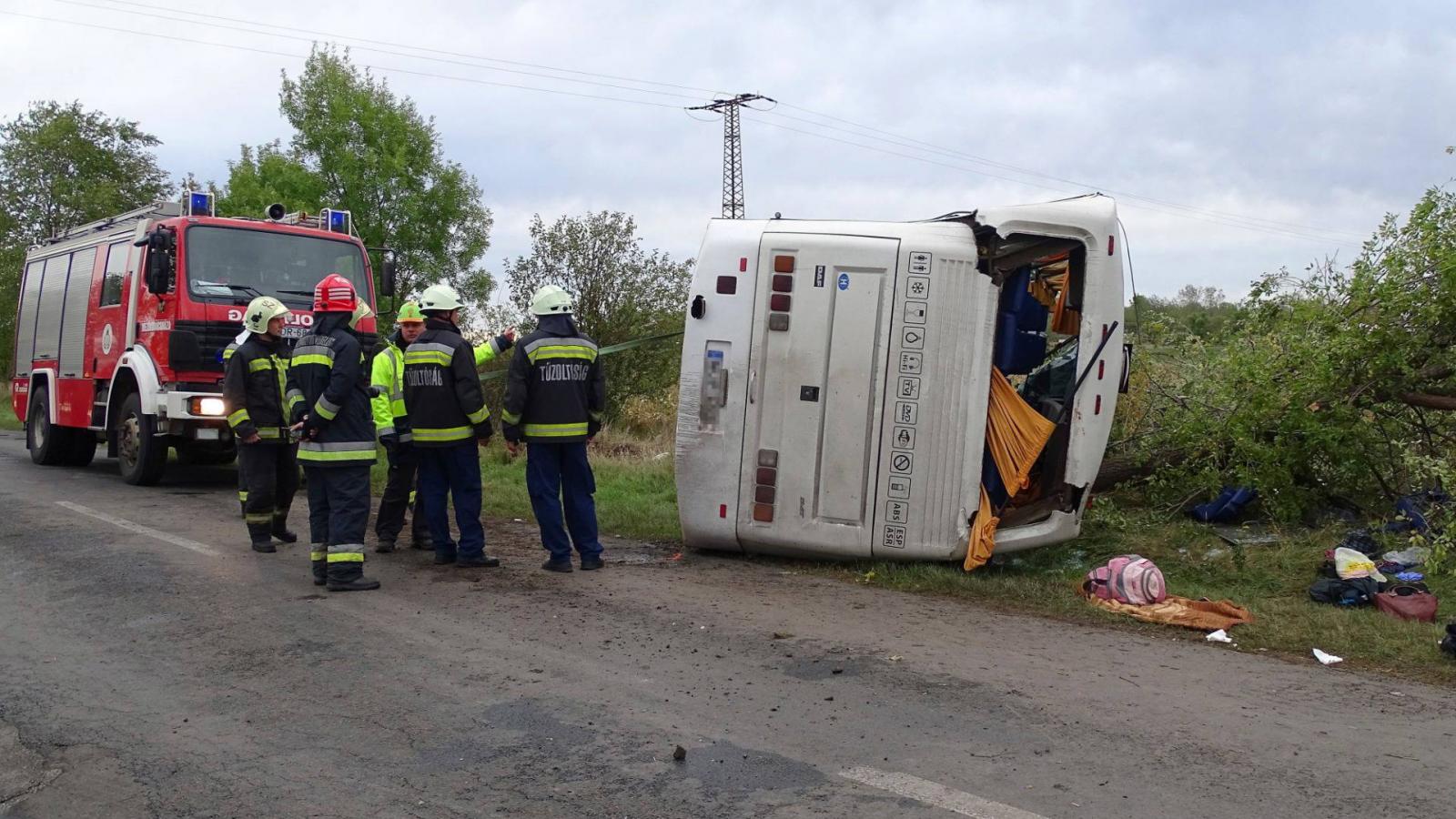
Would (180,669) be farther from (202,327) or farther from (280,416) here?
→ (202,327)

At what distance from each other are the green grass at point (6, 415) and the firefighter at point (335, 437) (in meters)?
15.6

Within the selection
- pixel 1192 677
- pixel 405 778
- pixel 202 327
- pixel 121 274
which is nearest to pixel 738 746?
pixel 405 778

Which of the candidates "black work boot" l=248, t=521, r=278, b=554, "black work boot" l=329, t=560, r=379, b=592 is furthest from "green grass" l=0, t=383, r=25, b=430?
"black work boot" l=329, t=560, r=379, b=592

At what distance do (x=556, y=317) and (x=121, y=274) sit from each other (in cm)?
668

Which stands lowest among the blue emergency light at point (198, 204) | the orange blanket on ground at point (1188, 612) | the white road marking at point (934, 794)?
the white road marking at point (934, 794)

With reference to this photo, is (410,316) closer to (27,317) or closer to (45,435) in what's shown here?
(45,435)

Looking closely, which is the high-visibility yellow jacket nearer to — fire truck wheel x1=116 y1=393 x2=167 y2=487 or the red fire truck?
the red fire truck

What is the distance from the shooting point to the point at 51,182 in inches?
1268

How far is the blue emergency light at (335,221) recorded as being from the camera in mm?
12430

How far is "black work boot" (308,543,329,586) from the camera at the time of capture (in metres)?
7.35

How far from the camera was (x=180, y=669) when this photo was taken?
17.7ft

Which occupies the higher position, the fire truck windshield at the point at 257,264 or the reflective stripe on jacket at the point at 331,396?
the fire truck windshield at the point at 257,264

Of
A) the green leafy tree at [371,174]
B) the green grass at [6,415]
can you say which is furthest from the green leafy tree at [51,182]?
the green leafy tree at [371,174]

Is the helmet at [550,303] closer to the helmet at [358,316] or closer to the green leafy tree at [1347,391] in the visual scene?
the helmet at [358,316]
